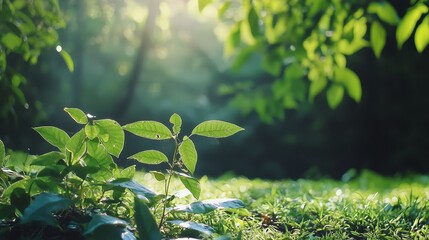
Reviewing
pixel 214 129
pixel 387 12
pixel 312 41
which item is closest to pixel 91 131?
pixel 214 129

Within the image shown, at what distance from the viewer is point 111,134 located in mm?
1659

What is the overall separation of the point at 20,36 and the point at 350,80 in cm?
192

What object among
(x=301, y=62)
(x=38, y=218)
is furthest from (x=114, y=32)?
(x=38, y=218)

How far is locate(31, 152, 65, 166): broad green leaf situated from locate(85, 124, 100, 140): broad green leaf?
0.43ft

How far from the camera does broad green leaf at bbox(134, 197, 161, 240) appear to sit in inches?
55.6

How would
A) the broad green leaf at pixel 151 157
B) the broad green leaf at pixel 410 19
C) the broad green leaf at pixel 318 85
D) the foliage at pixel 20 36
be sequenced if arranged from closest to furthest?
the broad green leaf at pixel 151 157 < the broad green leaf at pixel 410 19 < the foliage at pixel 20 36 < the broad green leaf at pixel 318 85

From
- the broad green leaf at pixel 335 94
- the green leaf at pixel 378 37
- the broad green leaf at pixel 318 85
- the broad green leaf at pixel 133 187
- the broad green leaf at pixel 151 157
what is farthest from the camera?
the broad green leaf at pixel 318 85

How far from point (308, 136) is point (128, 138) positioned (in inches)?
175

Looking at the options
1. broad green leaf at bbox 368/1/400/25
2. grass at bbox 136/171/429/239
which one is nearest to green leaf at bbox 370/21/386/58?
broad green leaf at bbox 368/1/400/25

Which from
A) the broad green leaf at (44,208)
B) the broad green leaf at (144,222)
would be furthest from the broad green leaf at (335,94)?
the broad green leaf at (44,208)

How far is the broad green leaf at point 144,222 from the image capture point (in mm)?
1411

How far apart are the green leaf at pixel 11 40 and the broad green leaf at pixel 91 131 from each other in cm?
106

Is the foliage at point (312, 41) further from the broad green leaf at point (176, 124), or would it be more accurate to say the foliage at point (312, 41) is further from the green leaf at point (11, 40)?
the broad green leaf at point (176, 124)

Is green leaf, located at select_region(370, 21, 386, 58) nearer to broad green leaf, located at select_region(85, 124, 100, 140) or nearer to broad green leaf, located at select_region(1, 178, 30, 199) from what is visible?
broad green leaf, located at select_region(85, 124, 100, 140)
